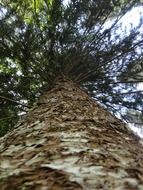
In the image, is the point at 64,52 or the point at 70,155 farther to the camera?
the point at 64,52

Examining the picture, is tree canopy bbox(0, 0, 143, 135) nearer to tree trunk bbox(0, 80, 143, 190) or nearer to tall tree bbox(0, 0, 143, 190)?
tall tree bbox(0, 0, 143, 190)

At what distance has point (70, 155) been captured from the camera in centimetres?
182

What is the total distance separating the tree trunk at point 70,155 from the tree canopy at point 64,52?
3.96 meters

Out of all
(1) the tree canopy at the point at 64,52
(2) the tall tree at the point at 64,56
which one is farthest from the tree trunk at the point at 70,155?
(1) the tree canopy at the point at 64,52

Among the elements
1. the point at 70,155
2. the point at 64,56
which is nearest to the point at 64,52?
the point at 64,56

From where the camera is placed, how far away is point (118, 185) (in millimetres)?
1440

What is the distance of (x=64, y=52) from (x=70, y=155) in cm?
566

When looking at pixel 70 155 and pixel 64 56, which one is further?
pixel 64 56

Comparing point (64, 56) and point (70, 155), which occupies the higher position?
point (64, 56)

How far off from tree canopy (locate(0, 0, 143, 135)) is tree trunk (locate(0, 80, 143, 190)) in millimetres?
3955

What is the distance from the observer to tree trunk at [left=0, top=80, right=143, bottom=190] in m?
1.46

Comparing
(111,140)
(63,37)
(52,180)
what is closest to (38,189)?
(52,180)

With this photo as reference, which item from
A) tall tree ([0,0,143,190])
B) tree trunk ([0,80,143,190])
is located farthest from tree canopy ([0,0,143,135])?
tree trunk ([0,80,143,190])

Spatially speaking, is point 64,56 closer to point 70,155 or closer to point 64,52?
point 64,52
